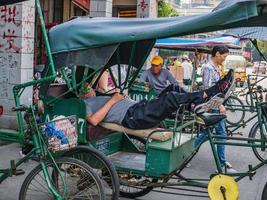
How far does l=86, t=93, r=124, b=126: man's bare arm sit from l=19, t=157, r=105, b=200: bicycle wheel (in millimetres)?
653

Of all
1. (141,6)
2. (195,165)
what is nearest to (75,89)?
(195,165)

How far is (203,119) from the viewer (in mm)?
4852

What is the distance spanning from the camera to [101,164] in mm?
4719

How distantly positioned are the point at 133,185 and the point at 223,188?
902mm

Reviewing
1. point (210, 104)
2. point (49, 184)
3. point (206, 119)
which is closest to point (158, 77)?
point (210, 104)

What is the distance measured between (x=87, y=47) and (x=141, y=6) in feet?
36.6

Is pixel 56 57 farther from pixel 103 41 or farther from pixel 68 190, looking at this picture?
pixel 68 190

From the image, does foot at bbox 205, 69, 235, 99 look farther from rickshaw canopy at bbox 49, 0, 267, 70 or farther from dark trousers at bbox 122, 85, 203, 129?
rickshaw canopy at bbox 49, 0, 267, 70

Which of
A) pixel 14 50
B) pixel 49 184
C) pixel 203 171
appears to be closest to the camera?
pixel 49 184

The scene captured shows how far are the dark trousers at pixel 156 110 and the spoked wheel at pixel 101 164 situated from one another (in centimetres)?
57

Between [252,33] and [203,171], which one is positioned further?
[252,33]

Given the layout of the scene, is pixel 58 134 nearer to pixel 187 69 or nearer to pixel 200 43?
pixel 200 43

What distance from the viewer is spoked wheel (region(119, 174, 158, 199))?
4.99 metres

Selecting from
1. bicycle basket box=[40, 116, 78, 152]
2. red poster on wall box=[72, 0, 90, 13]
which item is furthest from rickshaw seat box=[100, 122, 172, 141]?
red poster on wall box=[72, 0, 90, 13]
